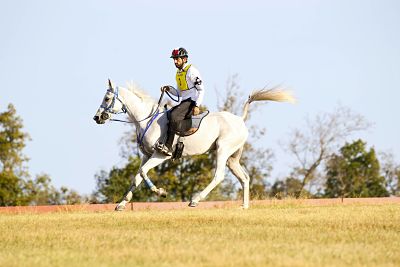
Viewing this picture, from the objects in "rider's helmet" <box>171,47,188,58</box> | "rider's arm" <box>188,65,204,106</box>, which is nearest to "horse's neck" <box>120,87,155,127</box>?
"rider's arm" <box>188,65,204,106</box>

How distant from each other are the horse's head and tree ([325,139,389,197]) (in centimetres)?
4548

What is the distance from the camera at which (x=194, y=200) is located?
1603 centimetres

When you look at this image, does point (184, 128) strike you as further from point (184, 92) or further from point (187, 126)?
point (184, 92)

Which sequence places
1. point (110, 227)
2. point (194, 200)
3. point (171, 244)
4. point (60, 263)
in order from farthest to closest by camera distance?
point (194, 200) < point (110, 227) < point (171, 244) < point (60, 263)

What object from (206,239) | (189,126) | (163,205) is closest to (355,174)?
(163,205)

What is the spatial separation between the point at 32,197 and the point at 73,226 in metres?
37.1

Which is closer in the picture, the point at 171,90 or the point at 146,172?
the point at 146,172

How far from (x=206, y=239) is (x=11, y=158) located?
135ft

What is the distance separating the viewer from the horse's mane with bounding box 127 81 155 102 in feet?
55.8

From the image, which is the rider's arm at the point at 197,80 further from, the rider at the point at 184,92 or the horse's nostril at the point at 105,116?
the horse's nostril at the point at 105,116

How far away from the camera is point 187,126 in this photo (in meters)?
16.4

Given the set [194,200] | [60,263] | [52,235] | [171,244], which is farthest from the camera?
[194,200]

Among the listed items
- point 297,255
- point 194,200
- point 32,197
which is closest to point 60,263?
point 297,255

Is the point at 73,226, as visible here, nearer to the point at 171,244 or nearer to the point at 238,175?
the point at 171,244
